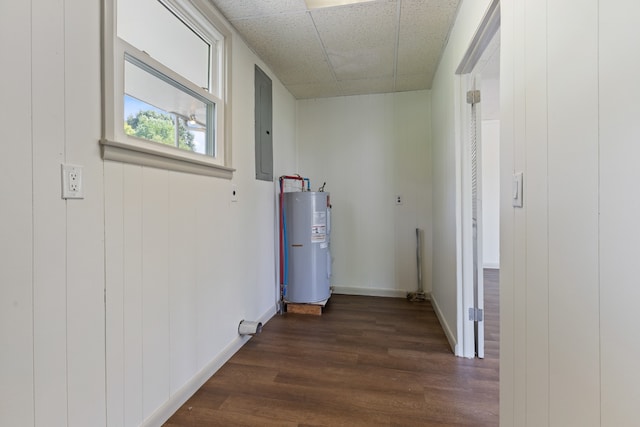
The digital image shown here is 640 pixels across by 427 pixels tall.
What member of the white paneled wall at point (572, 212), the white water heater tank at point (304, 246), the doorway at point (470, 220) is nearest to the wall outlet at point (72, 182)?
the white paneled wall at point (572, 212)

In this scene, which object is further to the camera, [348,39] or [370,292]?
[370,292]

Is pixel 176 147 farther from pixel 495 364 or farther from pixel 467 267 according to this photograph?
pixel 495 364

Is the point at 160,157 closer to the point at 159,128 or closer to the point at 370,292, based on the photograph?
the point at 159,128

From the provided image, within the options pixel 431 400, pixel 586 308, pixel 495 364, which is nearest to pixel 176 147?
pixel 586 308

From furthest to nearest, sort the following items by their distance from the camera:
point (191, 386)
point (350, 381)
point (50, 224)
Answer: point (350, 381) < point (191, 386) < point (50, 224)

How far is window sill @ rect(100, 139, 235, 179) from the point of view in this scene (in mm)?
1275

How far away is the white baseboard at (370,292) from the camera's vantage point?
3652 mm

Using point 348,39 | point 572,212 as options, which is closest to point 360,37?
point 348,39

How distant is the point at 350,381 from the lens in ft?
6.29

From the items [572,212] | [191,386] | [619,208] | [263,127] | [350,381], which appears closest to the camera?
[619,208]

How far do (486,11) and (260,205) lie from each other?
2.21 metres

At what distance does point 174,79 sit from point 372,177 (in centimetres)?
258

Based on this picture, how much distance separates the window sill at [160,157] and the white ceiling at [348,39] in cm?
115

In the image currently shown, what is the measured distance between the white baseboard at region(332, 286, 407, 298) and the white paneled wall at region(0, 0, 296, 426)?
2144mm
